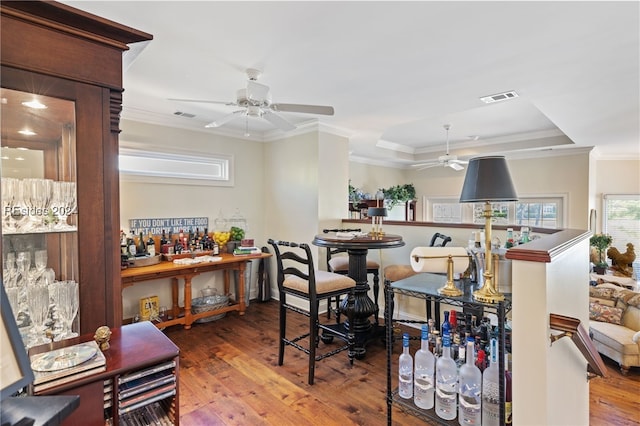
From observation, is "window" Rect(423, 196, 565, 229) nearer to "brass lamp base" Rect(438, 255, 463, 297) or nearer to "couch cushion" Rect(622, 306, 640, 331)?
"couch cushion" Rect(622, 306, 640, 331)

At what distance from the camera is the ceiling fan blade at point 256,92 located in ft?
7.91

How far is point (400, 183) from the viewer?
7492 millimetres

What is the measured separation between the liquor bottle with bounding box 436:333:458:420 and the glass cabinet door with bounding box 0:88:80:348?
156 cm

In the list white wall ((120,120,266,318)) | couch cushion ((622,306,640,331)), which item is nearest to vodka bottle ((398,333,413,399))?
couch cushion ((622,306,640,331))

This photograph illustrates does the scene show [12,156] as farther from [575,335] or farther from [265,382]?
[265,382]

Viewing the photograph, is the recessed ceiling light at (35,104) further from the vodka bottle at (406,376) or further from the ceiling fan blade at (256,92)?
the vodka bottle at (406,376)

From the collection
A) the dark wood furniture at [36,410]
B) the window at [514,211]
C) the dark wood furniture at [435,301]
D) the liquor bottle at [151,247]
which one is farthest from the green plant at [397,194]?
the dark wood furniture at [36,410]

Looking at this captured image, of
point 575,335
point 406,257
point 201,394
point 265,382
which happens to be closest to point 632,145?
point 406,257

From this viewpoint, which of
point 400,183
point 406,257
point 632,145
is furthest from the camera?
point 400,183

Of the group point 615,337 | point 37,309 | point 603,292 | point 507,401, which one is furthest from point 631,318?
point 37,309

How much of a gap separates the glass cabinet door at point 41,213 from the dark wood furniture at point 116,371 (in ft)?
0.39

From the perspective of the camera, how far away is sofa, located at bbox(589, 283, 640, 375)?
9.02 ft

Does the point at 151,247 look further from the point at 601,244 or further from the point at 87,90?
the point at 601,244

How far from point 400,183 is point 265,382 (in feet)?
19.0
